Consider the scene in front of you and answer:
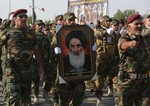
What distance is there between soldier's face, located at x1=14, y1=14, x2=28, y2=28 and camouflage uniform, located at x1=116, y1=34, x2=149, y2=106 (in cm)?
164

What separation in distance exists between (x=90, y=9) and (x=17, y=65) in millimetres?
8763

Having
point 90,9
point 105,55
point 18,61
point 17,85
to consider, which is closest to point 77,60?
point 18,61

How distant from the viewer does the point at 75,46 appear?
663cm

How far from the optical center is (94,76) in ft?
22.3

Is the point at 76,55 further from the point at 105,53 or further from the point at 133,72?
the point at 105,53

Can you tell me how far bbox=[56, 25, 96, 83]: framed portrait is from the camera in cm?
650

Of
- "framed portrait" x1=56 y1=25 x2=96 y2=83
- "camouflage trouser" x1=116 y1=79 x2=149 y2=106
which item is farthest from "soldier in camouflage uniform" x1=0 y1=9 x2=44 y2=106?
"camouflage trouser" x1=116 y1=79 x2=149 y2=106

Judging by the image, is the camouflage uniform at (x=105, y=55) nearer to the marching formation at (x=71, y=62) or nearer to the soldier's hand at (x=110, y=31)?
the soldier's hand at (x=110, y=31)

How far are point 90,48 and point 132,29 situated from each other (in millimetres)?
1164

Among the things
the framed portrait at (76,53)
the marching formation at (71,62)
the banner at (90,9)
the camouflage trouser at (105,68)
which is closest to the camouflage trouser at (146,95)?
the marching formation at (71,62)

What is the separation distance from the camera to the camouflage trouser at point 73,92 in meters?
6.81

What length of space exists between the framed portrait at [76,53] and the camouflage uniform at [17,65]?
526 millimetres

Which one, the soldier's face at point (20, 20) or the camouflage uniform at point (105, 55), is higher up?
the soldier's face at point (20, 20)

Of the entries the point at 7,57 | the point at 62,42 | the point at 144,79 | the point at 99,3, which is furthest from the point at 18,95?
the point at 99,3
